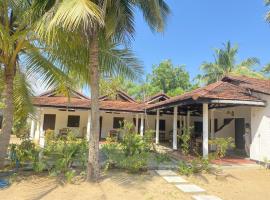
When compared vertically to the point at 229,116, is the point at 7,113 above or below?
below

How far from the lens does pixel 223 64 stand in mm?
33031

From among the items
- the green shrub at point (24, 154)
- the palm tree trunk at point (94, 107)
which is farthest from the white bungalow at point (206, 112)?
the palm tree trunk at point (94, 107)

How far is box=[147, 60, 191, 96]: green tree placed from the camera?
46.2 metres

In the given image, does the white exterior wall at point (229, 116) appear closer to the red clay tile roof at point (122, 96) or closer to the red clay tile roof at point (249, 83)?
the red clay tile roof at point (249, 83)

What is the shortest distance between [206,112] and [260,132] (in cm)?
262

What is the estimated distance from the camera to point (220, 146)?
33.8 ft

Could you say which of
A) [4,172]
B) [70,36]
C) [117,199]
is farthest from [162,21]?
[4,172]

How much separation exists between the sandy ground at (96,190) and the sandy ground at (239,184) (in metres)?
1.23

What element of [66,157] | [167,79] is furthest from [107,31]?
[167,79]

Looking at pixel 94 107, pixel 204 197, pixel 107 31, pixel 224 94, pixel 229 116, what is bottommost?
pixel 204 197

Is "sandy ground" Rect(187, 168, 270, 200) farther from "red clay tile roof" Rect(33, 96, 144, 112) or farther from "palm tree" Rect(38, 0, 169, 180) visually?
"red clay tile roof" Rect(33, 96, 144, 112)

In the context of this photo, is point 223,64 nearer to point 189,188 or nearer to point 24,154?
point 189,188

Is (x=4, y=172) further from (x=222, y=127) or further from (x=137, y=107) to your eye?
(x=137, y=107)

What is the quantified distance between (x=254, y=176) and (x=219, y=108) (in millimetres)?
6400
